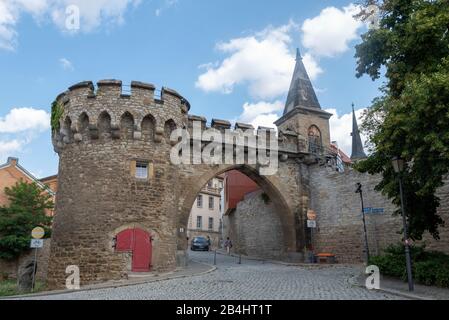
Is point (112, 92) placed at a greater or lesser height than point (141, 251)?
greater

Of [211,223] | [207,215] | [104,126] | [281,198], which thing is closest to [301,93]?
[281,198]

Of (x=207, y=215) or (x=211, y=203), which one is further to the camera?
(x=211, y=203)

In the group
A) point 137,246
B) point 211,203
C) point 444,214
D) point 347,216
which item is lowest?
point 137,246

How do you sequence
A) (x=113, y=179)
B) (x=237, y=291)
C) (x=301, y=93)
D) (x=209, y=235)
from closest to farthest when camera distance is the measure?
(x=237, y=291)
(x=113, y=179)
(x=301, y=93)
(x=209, y=235)

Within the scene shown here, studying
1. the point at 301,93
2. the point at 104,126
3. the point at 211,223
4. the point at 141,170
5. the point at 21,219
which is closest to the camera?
the point at 141,170

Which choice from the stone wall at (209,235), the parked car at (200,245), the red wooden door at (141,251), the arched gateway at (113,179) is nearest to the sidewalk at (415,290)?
the red wooden door at (141,251)

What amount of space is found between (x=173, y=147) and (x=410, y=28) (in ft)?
32.1

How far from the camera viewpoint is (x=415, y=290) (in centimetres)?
868

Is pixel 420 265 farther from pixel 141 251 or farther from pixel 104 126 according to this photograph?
pixel 104 126

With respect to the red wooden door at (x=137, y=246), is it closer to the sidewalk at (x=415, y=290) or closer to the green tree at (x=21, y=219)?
the sidewalk at (x=415, y=290)

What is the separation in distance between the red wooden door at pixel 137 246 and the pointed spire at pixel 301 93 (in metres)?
17.8

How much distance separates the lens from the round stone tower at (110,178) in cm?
1394

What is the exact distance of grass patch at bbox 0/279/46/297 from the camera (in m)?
15.4

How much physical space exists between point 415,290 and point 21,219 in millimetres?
18986
